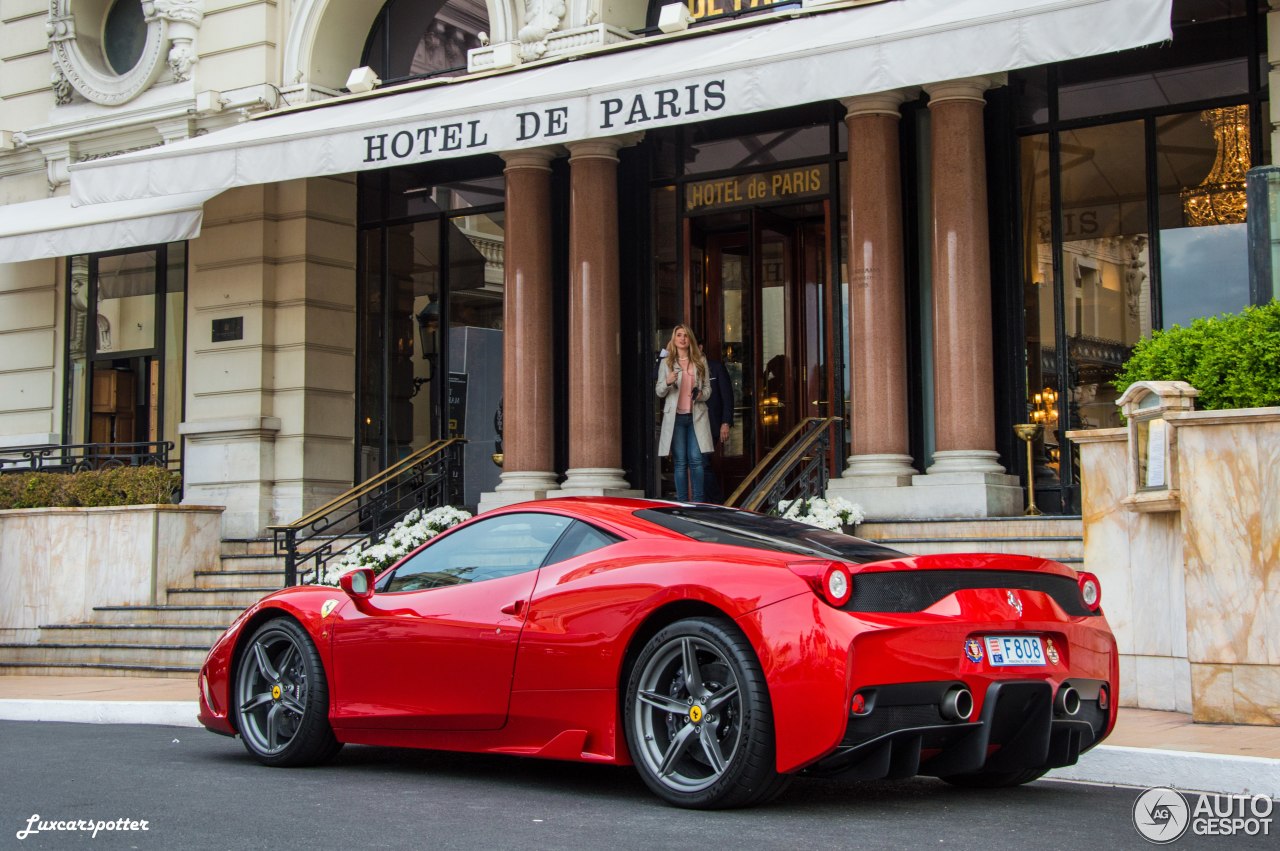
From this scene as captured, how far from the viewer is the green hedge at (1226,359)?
8.02 m

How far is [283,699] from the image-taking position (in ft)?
24.2

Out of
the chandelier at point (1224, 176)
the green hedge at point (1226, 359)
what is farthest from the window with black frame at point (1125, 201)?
the green hedge at point (1226, 359)

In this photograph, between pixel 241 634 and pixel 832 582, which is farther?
pixel 241 634

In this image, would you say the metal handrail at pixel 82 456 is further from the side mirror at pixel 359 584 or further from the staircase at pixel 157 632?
the side mirror at pixel 359 584

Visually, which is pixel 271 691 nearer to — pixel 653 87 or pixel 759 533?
pixel 759 533

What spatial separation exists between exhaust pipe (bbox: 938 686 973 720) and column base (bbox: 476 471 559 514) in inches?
378

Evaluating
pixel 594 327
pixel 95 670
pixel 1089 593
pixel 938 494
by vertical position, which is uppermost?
pixel 594 327

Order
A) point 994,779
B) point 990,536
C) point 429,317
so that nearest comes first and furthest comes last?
point 994,779 → point 990,536 → point 429,317

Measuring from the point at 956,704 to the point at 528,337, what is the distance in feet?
33.5

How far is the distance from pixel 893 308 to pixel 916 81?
2.62 meters

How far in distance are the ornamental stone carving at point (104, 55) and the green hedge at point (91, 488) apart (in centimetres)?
490

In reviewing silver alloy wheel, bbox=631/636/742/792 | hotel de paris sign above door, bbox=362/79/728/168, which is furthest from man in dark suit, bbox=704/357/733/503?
silver alloy wheel, bbox=631/636/742/792

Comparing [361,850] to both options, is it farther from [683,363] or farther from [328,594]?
[683,363]

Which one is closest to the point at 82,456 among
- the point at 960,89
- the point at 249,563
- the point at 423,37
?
the point at 249,563
